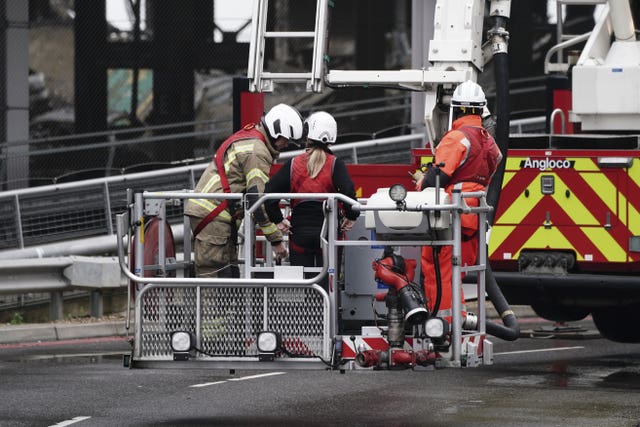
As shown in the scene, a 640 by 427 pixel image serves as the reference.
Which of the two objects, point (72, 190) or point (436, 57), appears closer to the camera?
point (436, 57)

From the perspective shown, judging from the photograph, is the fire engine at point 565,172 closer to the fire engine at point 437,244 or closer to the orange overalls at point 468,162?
the fire engine at point 437,244

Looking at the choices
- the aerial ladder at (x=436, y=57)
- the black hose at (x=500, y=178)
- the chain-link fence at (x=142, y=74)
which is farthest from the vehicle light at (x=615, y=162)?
the chain-link fence at (x=142, y=74)

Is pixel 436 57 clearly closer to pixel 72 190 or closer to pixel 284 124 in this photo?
pixel 284 124

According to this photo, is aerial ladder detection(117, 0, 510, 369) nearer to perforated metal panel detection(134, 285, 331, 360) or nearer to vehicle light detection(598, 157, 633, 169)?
perforated metal panel detection(134, 285, 331, 360)

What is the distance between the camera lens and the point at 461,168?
11328mm

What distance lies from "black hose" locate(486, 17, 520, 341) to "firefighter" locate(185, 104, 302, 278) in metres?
1.60

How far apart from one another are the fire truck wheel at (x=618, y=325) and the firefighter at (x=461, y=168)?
391 cm

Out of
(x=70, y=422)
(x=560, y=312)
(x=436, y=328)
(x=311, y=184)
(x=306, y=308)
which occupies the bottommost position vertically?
(x=70, y=422)

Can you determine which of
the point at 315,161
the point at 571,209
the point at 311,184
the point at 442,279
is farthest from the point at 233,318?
the point at 571,209

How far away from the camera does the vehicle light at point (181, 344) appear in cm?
1047

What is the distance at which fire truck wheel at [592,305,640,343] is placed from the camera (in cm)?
1515

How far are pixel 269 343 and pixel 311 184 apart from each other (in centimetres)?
123

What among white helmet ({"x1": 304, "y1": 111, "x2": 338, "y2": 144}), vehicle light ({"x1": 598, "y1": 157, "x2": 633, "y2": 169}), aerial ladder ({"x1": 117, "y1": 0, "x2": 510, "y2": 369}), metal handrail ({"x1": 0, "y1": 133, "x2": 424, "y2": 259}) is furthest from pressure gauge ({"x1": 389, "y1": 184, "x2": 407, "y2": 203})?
metal handrail ({"x1": 0, "y1": 133, "x2": 424, "y2": 259})

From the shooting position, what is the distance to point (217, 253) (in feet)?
37.3
